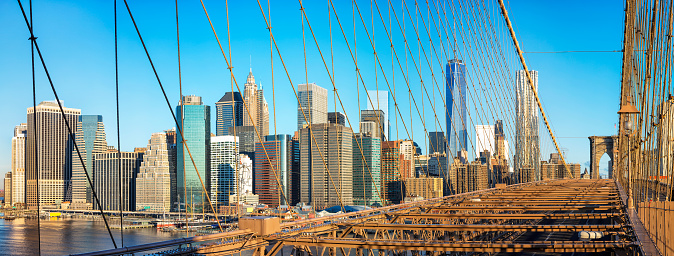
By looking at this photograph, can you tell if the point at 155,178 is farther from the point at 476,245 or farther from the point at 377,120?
the point at 476,245

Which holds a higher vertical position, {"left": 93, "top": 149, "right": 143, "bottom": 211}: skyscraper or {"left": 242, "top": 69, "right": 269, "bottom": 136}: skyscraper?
{"left": 242, "top": 69, "right": 269, "bottom": 136}: skyscraper

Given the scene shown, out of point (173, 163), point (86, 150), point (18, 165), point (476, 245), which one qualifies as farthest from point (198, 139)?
point (476, 245)

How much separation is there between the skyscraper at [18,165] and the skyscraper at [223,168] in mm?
39025

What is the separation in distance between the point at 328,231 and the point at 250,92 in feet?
581

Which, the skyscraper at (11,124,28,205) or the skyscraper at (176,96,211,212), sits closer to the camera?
the skyscraper at (11,124,28,205)

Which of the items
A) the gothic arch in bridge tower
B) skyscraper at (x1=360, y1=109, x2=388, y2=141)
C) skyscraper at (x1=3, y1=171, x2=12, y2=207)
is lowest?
skyscraper at (x1=3, y1=171, x2=12, y2=207)

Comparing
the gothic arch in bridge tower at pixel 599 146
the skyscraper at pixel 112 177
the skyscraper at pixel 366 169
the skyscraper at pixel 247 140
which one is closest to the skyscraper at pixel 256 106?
the skyscraper at pixel 247 140

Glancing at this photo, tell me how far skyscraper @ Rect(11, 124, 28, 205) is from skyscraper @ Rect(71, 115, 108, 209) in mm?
10329

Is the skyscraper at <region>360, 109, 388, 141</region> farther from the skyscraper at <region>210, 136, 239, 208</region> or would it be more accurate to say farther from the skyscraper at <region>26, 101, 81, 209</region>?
the skyscraper at <region>26, 101, 81, 209</region>

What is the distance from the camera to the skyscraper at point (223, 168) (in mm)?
127438

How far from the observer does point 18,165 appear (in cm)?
14100

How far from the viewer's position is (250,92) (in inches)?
7165

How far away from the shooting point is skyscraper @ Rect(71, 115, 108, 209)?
134000 millimetres

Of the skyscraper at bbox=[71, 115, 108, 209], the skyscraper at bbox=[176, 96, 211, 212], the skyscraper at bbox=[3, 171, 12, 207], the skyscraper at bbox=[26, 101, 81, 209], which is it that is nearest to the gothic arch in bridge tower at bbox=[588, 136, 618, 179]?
the skyscraper at bbox=[176, 96, 211, 212]
